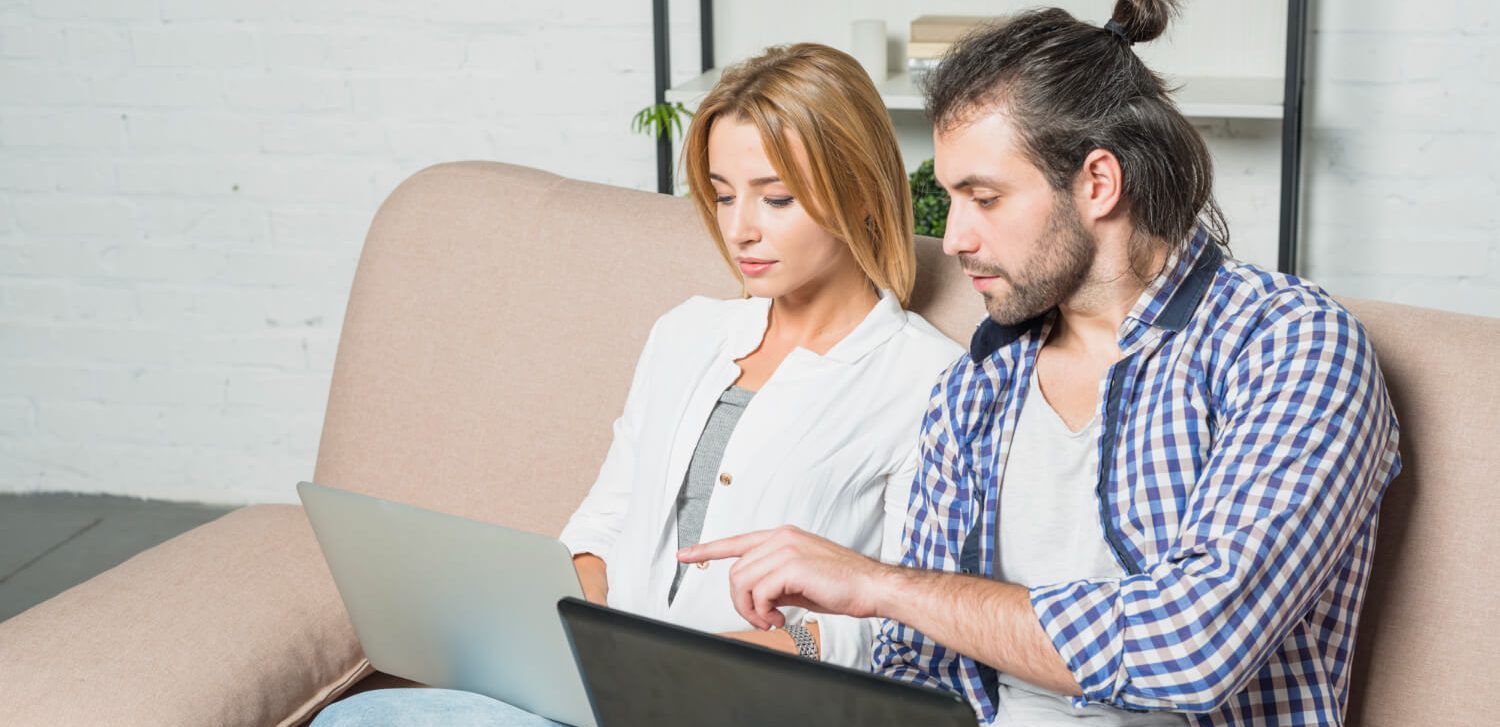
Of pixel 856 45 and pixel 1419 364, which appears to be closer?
pixel 1419 364

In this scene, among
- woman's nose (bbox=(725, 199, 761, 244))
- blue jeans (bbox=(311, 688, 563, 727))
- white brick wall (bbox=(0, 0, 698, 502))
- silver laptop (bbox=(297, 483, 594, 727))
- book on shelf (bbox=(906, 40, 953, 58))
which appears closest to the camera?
silver laptop (bbox=(297, 483, 594, 727))

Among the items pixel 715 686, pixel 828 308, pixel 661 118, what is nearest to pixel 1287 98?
pixel 661 118

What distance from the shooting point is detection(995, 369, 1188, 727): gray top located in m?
1.31

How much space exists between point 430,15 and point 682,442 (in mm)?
1691

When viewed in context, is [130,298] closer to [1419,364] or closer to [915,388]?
[915,388]

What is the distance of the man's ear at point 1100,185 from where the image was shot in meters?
1.30

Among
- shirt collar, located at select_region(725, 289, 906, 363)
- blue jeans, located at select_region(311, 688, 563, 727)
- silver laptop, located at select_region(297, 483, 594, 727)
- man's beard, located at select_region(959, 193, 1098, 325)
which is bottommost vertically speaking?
blue jeans, located at select_region(311, 688, 563, 727)

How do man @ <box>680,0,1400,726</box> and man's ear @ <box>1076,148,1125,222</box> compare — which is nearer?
man @ <box>680,0,1400,726</box>

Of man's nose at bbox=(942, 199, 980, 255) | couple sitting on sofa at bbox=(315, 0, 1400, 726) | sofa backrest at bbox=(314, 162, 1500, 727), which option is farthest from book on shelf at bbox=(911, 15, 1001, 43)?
man's nose at bbox=(942, 199, 980, 255)

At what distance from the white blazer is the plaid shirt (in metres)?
0.06

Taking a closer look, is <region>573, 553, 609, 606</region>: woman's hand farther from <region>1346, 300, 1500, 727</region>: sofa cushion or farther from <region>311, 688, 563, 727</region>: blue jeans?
<region>1346, 300, 1500, 727</region>: sofa cushion

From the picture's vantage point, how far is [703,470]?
1.59m

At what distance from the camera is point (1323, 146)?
262cm

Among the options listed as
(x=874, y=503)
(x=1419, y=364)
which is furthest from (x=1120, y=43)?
(x=874, y=503)
